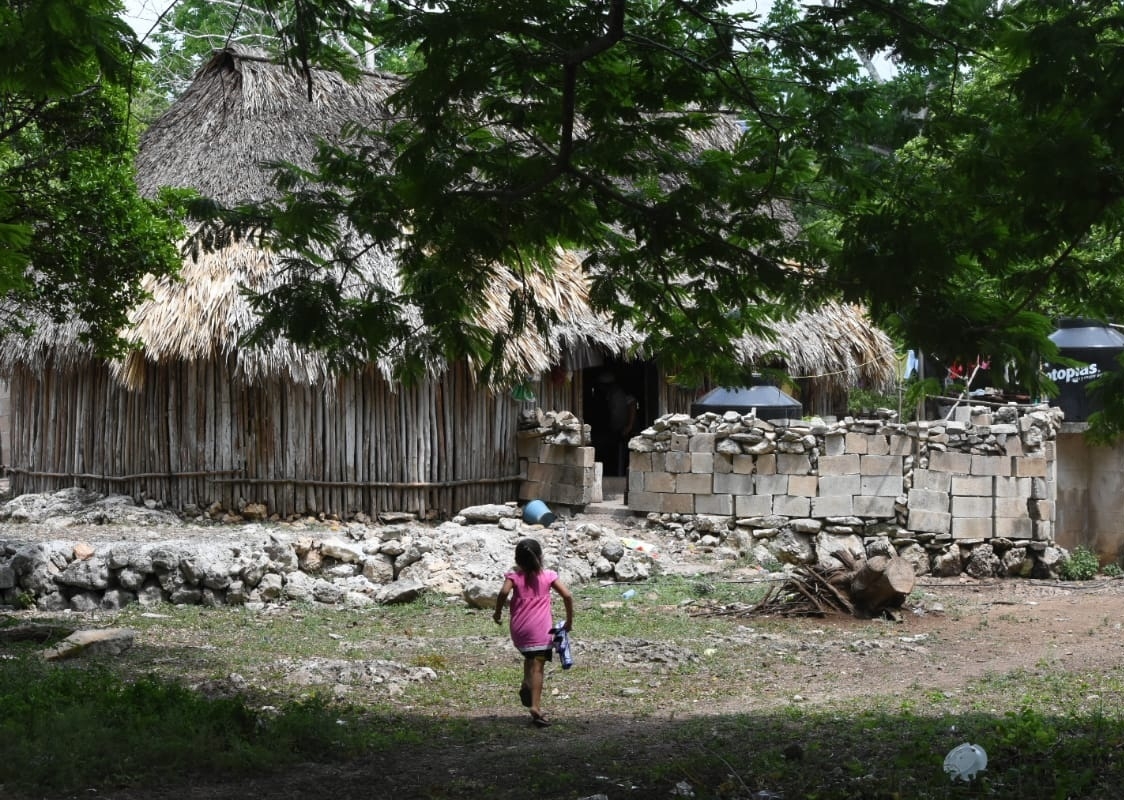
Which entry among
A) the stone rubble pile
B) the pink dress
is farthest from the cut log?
the pink dress

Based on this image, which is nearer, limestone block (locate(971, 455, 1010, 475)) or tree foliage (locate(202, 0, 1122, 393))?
tree foliage (locate(202, 0, 1122, 393))

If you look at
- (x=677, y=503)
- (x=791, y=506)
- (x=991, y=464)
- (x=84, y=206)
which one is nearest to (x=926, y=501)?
(x=991, y=464)

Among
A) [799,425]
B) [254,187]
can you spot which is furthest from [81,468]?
[799,425]

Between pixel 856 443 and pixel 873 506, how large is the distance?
2.47 ft

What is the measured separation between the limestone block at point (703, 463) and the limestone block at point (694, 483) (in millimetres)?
47

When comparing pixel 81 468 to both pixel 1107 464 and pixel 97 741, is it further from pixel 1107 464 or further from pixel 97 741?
pixel 1107 464

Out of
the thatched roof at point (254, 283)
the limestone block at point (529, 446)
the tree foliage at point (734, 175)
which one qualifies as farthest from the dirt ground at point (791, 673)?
the limestone block at point (529, 446)

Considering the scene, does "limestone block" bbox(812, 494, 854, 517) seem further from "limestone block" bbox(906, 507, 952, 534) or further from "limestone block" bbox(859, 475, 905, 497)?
"limestone block" bbox(906, 507, 952, 534)

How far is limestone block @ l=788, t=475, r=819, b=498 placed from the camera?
1423cm

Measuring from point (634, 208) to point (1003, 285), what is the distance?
5.85 ft

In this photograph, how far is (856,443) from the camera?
14.2 meters

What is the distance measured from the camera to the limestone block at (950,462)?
46.1ft

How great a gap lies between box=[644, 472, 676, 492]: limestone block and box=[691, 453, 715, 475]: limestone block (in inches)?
12.3

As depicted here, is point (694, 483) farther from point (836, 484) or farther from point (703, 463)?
point (836, 484)
